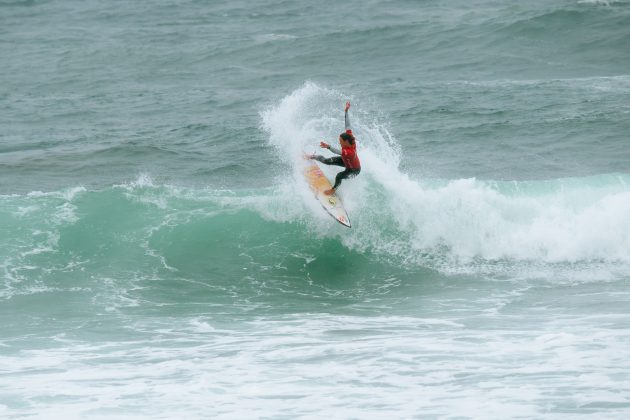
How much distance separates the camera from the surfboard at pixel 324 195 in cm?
1555

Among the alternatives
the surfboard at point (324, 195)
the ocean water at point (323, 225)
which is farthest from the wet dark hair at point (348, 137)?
the ocean water at point (323, 225)

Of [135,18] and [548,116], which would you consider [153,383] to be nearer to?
[548,116]

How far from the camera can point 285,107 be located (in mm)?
19797

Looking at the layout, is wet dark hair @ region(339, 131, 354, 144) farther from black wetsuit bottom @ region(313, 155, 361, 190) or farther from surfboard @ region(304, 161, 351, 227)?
surfboard @ region(304, 161, 351, 227)

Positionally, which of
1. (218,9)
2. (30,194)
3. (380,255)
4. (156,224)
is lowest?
(380,255)

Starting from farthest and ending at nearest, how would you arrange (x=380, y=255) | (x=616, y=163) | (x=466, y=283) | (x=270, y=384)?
1. (x=616, y=163)
2. (x=380, y=255)
3. (x=466, y=283)
4. (x=270, y=384)

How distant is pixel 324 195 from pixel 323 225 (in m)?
0.79

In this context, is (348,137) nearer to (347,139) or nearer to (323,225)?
(347,139)

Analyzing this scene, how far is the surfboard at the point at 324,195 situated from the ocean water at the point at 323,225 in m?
0.38

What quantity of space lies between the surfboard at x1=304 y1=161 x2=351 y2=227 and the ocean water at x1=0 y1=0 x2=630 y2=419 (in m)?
0.38

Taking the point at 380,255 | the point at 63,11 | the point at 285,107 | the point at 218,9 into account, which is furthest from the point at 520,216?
the point at 63,11

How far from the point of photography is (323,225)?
1658 centimetres

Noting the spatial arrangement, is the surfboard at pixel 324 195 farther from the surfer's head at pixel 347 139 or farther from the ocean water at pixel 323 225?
the surfer's head at pixel 347 139

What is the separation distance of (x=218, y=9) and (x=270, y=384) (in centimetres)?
2846
